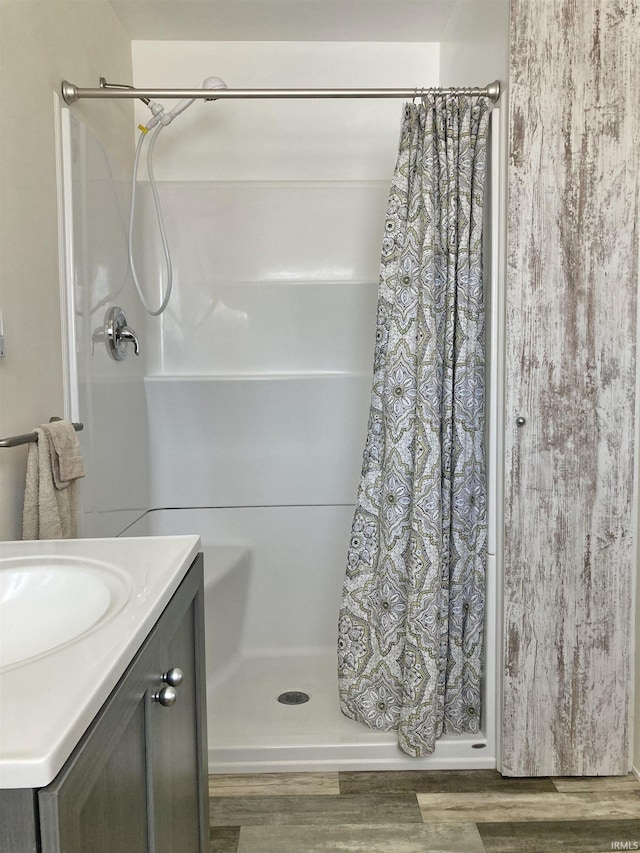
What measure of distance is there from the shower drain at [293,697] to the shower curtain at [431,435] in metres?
0.34

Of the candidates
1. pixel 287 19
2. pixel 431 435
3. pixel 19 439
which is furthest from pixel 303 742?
pixel 287 19

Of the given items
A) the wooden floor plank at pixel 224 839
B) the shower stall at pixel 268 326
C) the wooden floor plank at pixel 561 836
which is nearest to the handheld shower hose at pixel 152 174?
the shower stall at pixel 268 326

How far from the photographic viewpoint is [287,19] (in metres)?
2.62

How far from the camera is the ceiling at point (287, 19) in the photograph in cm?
251

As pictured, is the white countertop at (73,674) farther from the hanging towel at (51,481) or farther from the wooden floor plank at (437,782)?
the wooden floor plank at (437,782)

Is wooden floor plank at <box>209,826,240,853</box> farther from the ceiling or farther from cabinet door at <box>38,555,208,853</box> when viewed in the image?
the ceiling

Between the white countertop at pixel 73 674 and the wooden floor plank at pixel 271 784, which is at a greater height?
the white countertop at pixel 73 674

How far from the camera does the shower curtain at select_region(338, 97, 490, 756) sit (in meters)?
2.02

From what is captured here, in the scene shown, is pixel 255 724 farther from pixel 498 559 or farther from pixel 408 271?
pixel 408 271

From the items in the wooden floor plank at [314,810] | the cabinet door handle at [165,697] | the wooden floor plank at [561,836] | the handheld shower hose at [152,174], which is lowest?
the wooden floor plank at [561,836]

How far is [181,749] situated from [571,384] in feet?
4.59

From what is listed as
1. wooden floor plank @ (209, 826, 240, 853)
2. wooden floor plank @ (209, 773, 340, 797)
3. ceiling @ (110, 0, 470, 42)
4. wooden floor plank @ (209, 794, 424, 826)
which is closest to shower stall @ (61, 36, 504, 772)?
ceiling @ (110, 0, 470, 42)

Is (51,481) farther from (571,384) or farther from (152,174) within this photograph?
(152,174)

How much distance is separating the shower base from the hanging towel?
2.78 ft
